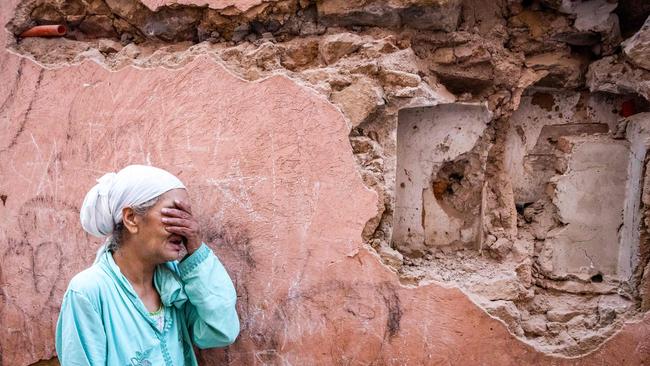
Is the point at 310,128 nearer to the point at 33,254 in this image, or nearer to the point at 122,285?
the point at 122,285

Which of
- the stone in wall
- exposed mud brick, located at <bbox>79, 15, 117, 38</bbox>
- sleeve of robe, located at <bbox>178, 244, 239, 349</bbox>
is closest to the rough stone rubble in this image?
the stone in wall

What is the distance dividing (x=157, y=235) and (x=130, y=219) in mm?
112

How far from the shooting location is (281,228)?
224 centimetres

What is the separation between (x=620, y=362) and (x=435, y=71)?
137cm

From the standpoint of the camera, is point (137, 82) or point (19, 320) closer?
point (137, 82)

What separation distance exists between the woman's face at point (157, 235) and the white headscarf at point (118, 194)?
4cm

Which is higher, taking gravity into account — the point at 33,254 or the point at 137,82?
the point at 137,82

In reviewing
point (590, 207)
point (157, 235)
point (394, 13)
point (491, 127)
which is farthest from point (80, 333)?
point (590, 207)

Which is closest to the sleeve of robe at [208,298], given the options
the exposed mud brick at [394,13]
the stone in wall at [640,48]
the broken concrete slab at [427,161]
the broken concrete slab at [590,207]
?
the broken concrete slab at [427,161]

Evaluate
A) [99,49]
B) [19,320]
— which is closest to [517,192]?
[99,49]

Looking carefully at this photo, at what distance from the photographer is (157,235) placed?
1.94m

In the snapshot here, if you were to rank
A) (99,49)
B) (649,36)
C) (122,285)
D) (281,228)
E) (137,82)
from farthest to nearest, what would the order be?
(99,49) < (137,82) < (281,228) < (649,36) < (122,285)

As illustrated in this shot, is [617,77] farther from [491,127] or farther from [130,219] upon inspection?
[130,219]

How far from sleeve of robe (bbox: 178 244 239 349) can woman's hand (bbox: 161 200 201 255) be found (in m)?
0.04
